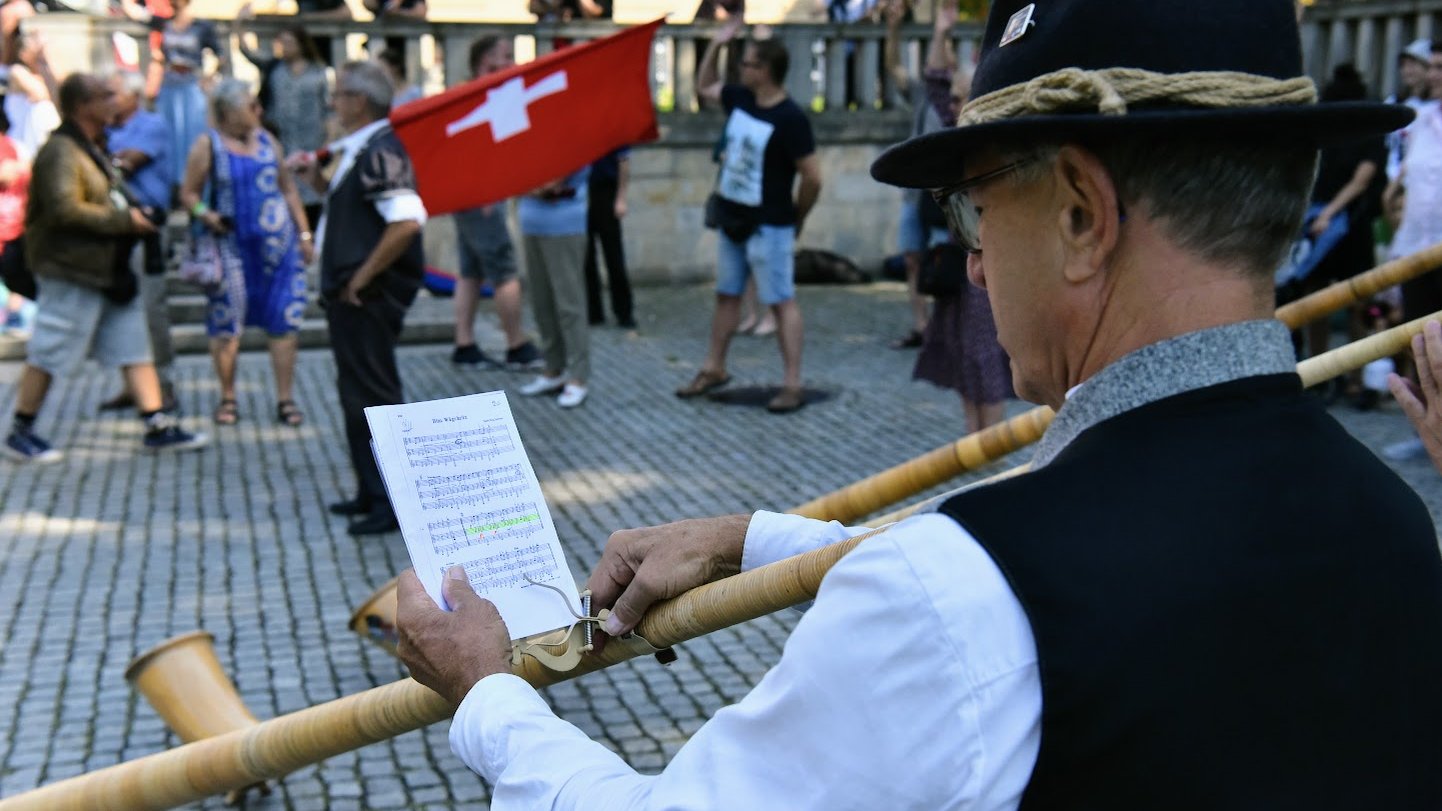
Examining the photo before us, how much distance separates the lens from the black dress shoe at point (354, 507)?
692 centimetres

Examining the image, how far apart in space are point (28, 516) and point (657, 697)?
368cm

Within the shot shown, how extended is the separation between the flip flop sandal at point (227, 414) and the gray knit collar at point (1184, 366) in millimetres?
8130

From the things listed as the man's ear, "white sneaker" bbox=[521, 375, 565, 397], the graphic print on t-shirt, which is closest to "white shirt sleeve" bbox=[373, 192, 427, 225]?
the graphic print on t-shirt

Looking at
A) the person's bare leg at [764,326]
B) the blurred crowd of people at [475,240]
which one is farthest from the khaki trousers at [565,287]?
the person's bare leg at [764,326]

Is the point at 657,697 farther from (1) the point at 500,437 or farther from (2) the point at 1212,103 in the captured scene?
(2) the point at 1212,103

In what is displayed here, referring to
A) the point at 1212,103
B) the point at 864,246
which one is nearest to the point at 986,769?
the point at 1212,103

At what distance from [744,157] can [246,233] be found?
9.46ft

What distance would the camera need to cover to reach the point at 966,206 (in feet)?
5.05

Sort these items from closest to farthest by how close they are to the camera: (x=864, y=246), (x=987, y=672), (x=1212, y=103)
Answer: (x=987, y=672)
(x=1212, y=103)
(x=864, y=246)

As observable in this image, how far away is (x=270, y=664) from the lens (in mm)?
5082

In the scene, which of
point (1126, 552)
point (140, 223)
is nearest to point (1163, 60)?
point (1126, 552)

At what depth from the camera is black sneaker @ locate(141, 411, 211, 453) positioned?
26.9 ft

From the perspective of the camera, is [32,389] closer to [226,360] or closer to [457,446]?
[226,360]

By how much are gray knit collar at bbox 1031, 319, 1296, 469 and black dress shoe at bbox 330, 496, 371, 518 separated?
19.4 feet
